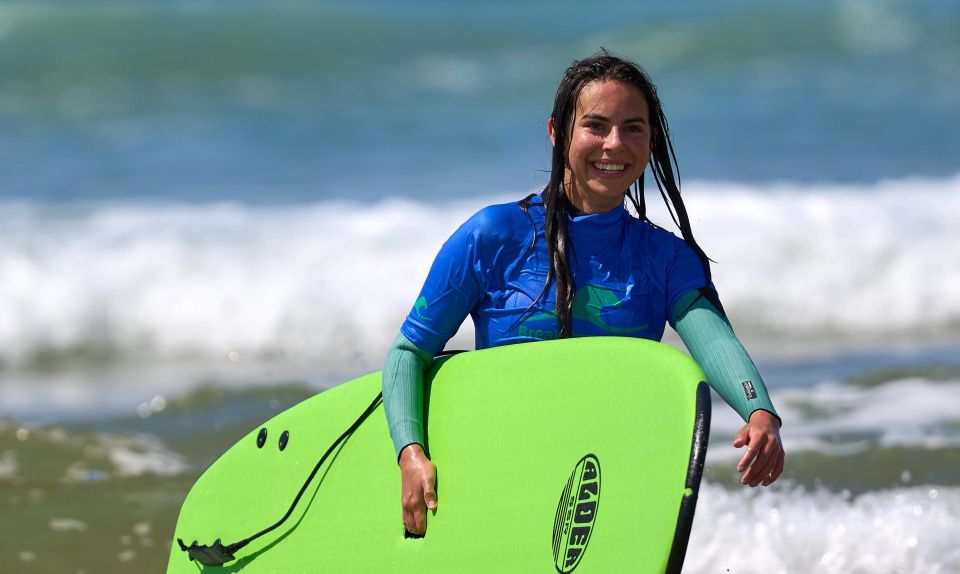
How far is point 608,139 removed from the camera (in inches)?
101

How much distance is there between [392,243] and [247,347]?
1.49m

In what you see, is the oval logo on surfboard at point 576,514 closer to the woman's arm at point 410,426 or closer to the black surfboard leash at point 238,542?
the woman's arm at point 410,426

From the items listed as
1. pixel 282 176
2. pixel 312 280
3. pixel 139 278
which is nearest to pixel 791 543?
pixel 312 280

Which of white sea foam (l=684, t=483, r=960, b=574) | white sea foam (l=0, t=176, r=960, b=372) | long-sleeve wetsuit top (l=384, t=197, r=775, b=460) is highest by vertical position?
white sea foam (l=0, t=176, r=960, b=372)

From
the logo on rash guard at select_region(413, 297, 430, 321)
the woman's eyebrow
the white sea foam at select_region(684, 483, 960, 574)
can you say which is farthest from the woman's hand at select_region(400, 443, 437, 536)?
the white sea foam at select_region(684, 483, 960, 574)

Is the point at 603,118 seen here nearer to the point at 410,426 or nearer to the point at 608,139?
the point at 608,139

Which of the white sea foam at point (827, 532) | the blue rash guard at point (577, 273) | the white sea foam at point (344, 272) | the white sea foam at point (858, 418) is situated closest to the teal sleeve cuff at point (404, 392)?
the blue rash guard at point (577, 273)

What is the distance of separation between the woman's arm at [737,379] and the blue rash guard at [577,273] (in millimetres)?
54

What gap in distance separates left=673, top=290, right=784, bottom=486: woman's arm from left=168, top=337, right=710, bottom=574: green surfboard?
13 centimetres

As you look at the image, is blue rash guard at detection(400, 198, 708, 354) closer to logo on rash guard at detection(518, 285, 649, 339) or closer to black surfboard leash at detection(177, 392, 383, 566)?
logo on rash guard at detection(518, 285, 649, 339)

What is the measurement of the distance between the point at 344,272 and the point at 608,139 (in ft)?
16.7

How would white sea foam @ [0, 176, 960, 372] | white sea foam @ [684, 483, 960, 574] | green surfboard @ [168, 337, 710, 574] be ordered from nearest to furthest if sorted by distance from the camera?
green surfboard @ [168, 337, 710, 574] < white sea foam @ [684, 483, 960, 574] < white sea foam @ [0, 176, 960, 372]

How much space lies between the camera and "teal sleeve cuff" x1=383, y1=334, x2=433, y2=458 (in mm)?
2695

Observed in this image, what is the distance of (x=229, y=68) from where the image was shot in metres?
14.4
